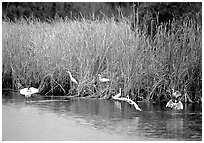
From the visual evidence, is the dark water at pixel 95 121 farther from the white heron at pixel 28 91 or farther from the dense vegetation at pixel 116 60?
the white heron at pixel 28 91

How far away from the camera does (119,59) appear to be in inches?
389

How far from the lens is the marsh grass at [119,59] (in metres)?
9.34

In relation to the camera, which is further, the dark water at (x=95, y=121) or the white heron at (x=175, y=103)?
the white heron at (x=175, y=103)

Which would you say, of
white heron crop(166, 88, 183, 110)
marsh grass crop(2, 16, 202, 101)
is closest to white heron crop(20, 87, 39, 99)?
marsh grass crop(2, 16, 202, 101)

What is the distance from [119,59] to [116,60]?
6 centimetres

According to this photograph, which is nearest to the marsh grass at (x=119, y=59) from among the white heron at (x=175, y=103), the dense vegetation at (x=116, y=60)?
the dense vegetation at (x=116, y=60)

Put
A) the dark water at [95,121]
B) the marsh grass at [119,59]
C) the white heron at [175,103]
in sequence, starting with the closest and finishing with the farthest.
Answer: the dark water at [95,121]
the white heron at [175,103]
the marsh grass at [119,59]

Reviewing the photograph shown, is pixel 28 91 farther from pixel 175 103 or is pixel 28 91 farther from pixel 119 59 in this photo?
pixel 175 103

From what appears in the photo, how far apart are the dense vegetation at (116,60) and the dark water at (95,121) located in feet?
1.52

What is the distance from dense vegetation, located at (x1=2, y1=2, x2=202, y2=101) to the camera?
30.6ft

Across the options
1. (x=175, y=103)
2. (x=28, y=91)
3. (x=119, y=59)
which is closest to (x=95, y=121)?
(x=175, y=103)

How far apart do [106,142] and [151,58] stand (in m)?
3.34

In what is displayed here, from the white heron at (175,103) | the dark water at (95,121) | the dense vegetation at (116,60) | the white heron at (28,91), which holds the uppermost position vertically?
the dense vegetation at (116,60)

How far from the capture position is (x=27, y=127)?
7.34 meters
